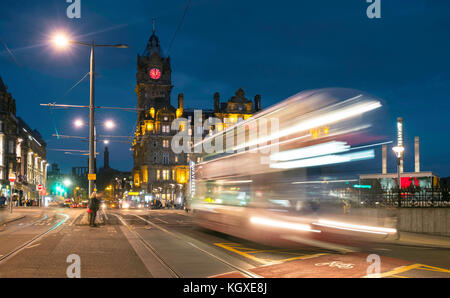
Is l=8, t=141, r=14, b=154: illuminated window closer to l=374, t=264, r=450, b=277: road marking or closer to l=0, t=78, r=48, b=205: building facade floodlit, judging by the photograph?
l=0, t=78, r=48, b=205: building facade floodlit

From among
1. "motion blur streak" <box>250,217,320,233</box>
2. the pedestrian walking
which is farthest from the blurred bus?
the pedestrian walking

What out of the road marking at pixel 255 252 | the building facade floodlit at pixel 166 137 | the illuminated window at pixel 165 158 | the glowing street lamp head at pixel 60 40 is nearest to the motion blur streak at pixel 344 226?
the road marking at pixel 255 252

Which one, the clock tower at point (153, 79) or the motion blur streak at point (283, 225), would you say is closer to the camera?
the motion blur streak at point (283, 225)

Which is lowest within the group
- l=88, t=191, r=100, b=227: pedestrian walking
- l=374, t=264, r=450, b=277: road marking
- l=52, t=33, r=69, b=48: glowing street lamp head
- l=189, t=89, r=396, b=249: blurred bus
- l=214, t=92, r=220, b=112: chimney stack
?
l=374, t=264, r=450, b=277: road marking

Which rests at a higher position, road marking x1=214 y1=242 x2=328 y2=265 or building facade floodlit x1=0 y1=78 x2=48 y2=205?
building facade floodlit x1=0 y1=78 x2=48 y2=205

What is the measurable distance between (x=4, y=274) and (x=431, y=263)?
397 inches

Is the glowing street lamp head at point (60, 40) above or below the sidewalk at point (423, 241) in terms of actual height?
above

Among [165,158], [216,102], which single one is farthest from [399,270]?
[165,158]

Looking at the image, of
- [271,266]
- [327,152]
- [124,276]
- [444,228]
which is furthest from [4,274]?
[444,228]

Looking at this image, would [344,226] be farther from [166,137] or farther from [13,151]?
[166,137]

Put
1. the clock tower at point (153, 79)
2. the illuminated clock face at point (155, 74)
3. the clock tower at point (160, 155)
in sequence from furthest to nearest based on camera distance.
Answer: the illuminated clock face at point (155, 74), the clock tower at point (153, 79), the clock tower at point (160, 155)

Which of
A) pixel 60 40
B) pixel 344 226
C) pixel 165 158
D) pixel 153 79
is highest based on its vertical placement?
pixel 153 79

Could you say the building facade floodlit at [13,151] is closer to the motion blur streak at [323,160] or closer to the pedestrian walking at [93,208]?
the pedestrian walking at [93,208]

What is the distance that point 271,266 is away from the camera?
35.7ft
